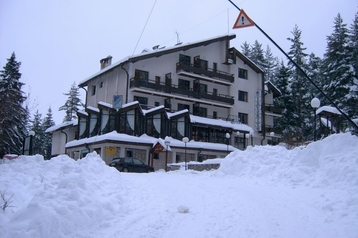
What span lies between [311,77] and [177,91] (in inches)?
860

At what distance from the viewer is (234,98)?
4272 cm

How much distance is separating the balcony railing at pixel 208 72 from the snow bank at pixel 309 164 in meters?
22.7

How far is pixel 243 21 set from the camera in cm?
957

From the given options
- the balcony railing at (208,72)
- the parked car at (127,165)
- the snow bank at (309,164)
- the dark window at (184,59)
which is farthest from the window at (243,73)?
the snow bank at (309,164)

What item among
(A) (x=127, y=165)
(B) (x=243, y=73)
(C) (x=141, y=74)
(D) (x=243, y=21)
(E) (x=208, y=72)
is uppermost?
(B) (x=243, y=73)

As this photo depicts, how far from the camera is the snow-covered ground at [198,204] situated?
255 inches

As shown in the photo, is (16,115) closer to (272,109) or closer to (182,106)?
(182,106)

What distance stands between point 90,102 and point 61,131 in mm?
4792

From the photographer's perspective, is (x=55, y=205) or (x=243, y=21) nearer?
(x=55, y=205)

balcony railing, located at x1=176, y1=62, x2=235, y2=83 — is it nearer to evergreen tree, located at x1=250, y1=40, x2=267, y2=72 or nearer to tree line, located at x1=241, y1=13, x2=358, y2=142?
tree line, located at x1=241, y1=13, x2=358, y2=142

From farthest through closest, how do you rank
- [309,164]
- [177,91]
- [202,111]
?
[202,111] < [177,91] < [309,164]

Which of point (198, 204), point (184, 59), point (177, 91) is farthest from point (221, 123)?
point (198, 204)

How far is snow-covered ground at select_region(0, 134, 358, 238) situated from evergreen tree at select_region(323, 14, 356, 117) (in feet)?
78.5

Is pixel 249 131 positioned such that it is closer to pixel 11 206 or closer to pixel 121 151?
pixel 121 151
